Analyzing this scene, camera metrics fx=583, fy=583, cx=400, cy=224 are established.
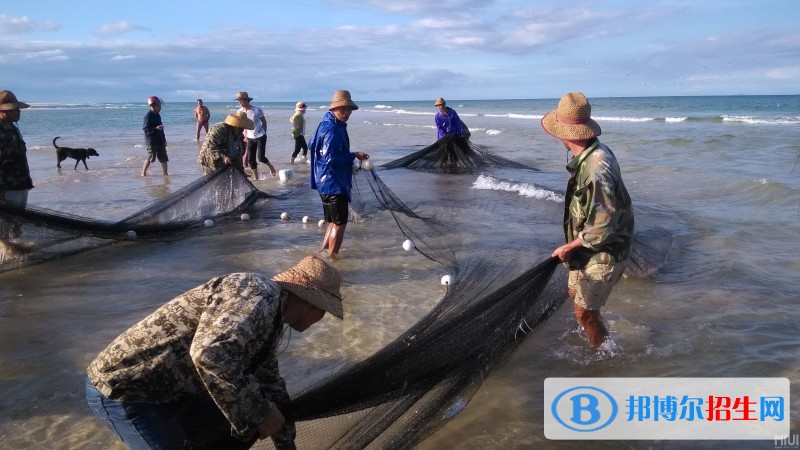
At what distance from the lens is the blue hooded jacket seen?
6.15 meters

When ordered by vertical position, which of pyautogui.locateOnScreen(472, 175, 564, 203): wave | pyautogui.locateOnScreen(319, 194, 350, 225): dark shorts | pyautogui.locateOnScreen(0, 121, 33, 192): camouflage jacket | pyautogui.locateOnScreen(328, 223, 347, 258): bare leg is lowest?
pyautogui.locateOnScreen(328, 223, 347, 258): bare leg

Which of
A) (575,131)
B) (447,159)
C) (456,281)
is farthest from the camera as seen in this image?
(447,159)

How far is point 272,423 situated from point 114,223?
17.4ft

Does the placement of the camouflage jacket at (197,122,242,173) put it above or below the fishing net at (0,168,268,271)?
above

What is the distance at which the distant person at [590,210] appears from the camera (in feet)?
11.5

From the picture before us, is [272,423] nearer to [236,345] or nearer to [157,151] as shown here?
[236,345]

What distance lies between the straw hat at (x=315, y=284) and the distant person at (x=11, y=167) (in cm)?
488

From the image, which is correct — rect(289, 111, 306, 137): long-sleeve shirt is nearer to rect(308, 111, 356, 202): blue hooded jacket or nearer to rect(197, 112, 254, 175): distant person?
rect(197, 112, 254, 175): distant person

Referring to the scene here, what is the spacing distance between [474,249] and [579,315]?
9.85 feet

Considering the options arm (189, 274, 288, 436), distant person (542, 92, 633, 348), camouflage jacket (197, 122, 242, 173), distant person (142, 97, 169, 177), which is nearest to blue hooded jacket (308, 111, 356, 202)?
camouflage jacket (197, 122, 242, 173)

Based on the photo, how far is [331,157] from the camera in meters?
6.18

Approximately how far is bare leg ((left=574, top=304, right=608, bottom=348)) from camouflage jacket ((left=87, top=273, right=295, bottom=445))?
2348 mm

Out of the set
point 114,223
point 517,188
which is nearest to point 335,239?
point 114,223

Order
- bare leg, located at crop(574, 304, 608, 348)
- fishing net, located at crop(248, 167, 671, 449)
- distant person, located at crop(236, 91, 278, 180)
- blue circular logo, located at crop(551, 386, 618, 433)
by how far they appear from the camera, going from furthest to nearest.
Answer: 1. distant person, located at crop(236, 91, 278, 180)
2. bare leg, located at crop(574, 304, 608, 348)
3. blue circular logo, located at crop(551, 386, 618, 433)
4. fishing net, located at crop(248, 167, 671, 449)
